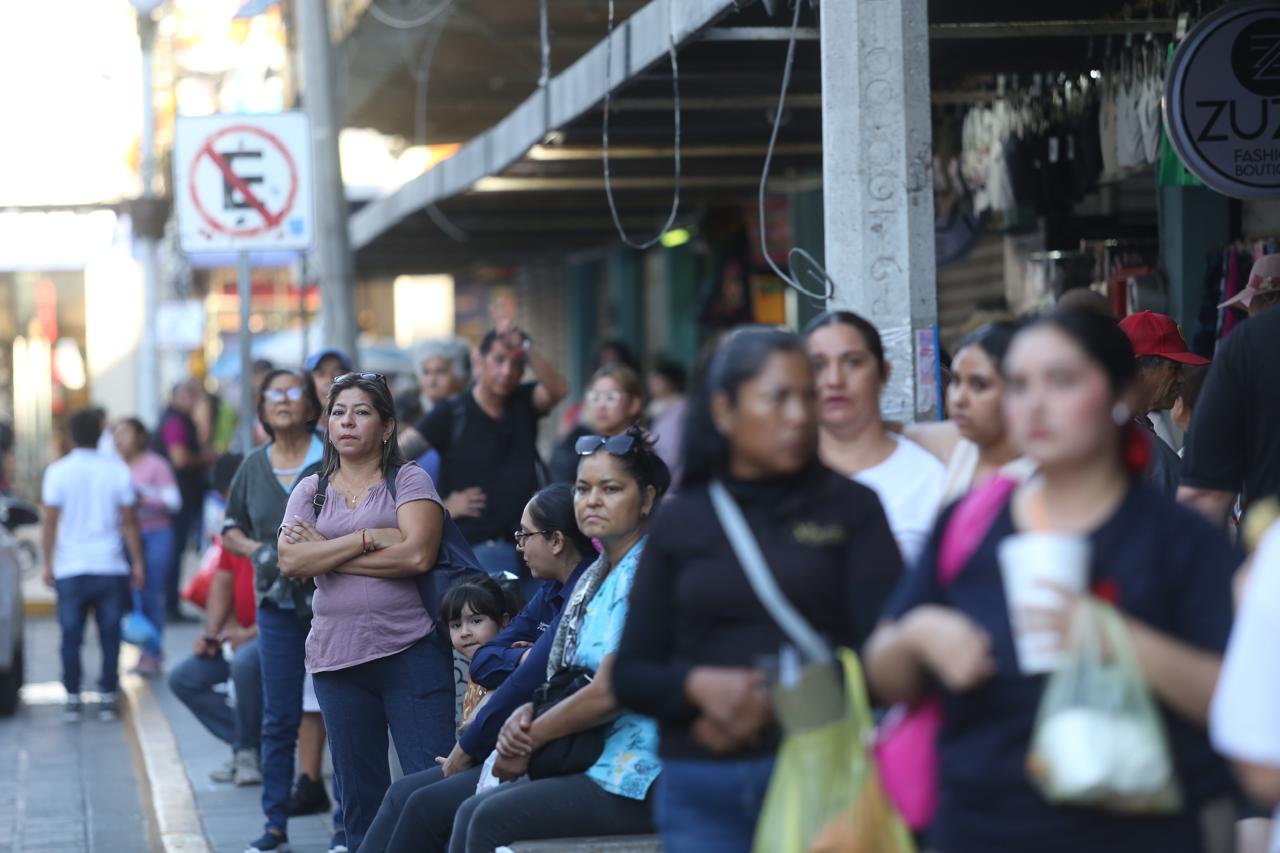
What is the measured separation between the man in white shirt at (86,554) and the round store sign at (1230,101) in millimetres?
8274

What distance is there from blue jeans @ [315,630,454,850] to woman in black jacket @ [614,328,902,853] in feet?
10.4

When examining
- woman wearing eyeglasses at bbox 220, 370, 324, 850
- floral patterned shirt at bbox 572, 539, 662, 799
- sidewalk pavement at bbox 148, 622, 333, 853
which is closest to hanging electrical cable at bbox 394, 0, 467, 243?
sidewalk pavement at bbox 148, 622, 333, 853

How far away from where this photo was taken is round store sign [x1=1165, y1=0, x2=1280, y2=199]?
7.92 metres

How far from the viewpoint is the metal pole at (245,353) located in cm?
1181

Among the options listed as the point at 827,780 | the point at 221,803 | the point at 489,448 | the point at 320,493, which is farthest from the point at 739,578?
the point at 221,803

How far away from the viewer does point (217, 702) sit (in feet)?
35.5

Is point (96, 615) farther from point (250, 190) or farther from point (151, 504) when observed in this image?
point (250, 190)

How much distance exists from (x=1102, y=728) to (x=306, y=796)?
6749mm

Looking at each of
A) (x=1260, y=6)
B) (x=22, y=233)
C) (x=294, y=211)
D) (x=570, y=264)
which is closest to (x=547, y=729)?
(x=1260, y=6)

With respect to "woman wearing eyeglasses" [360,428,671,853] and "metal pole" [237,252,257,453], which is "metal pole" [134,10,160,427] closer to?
"metal pole" [237,252,257,453]

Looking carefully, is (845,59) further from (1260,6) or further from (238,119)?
(238,119)

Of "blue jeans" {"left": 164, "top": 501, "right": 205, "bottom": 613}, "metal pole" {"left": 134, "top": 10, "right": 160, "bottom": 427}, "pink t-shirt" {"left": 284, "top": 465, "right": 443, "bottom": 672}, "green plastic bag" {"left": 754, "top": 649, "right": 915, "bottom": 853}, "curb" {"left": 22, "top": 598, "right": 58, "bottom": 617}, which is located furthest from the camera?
"metal pole" {"left": 134, "top": 10, "right": 160, "bottom": 427}

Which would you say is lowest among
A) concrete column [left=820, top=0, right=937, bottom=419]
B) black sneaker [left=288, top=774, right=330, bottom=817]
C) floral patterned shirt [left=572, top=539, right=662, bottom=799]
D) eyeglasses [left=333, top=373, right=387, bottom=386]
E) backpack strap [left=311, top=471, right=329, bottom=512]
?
black sneaker [left=288, top=774, right=330, bottom=817]

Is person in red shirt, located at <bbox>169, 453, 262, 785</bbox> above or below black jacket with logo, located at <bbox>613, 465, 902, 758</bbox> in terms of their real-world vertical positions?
below
